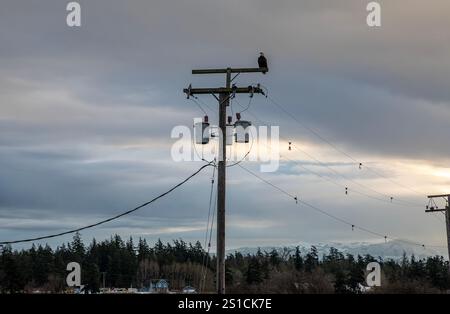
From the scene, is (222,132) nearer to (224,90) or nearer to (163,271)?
(224,90)

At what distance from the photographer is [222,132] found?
75.0 feet

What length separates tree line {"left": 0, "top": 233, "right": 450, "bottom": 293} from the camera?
11738 centimetres

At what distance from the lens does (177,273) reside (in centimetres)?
A: 14700

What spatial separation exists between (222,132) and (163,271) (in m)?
137

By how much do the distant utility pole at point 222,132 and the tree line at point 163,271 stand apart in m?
76.8

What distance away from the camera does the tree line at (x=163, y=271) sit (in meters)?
117

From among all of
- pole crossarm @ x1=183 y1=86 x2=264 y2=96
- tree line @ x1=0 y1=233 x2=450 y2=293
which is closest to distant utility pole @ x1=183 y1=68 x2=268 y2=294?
pole crossarm @ x1=183 y1=86 x2=264 y2=96

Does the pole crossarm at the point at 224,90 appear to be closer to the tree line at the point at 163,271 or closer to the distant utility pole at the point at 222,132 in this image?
the distant utility pole at the point at 222,132

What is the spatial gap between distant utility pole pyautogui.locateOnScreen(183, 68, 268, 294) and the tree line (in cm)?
7681

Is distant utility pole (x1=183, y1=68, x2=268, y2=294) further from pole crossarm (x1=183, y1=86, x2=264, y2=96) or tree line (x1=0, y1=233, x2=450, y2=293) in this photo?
tree line (x1=0, y1=233, x2=450, y2=293)

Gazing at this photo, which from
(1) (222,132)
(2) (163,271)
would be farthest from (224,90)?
(2) (163,271)
